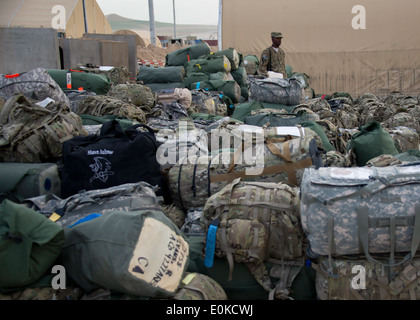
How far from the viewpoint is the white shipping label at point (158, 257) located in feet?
6.15

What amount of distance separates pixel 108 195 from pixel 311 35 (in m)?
12.6

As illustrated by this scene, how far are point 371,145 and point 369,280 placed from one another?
1.79 m

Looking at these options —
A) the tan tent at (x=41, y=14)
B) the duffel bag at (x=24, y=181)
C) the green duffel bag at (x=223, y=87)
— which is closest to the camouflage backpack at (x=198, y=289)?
the duffel bag at (x=24, y=181)

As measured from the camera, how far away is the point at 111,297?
1.95 metres

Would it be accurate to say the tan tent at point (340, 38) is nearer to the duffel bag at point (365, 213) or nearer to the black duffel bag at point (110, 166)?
the black duffel bag at point (110, 166)

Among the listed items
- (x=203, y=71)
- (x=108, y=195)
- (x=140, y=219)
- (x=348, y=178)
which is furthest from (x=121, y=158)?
(x=203, y=71)

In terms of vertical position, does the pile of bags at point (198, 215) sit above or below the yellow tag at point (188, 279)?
above

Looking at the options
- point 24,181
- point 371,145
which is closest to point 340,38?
point 371,145

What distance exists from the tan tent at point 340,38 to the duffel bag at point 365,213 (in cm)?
1196

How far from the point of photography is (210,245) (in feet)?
7.69

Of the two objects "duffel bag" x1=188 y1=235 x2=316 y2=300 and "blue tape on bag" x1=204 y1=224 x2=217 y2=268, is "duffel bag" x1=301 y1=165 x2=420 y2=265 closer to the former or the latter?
"duffel bag" x1=188 y1=235 x2=316 y2=300

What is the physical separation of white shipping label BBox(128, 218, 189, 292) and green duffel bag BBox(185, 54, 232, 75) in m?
5.91

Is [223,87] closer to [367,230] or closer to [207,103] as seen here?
[207,103]

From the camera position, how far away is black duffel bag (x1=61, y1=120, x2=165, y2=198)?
9.77ft
